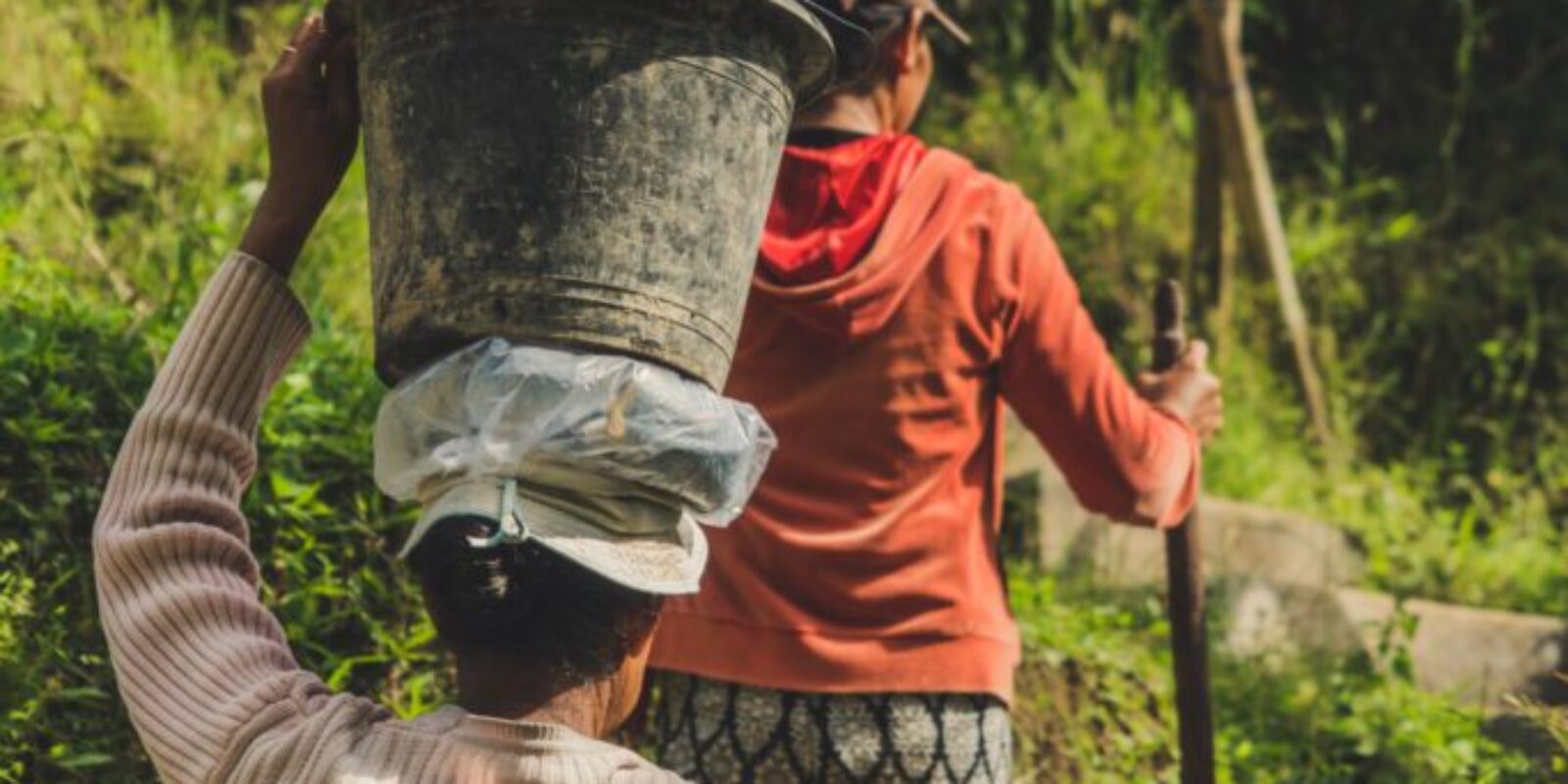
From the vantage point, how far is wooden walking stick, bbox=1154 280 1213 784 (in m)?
3.43

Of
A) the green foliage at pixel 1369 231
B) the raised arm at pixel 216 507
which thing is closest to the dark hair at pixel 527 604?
the raised arm at pixel 216 507

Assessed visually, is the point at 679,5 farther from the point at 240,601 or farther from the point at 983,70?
the point at 983,70

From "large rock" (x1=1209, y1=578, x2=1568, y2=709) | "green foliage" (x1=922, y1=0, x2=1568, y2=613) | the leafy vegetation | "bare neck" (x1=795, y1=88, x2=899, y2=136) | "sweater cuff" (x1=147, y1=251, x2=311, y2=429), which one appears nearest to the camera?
"sweater cuff" (x1=147, y1=251, x2=311, y2=429)

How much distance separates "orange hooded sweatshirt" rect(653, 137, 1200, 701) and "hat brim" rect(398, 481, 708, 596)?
92 cm

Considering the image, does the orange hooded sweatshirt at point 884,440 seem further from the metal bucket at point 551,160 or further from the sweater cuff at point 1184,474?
the metal bucket at point 551,160

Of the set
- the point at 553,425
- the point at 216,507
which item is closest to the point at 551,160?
the point at 553,425

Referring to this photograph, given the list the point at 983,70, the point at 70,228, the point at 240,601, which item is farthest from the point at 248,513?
the point at 983,70

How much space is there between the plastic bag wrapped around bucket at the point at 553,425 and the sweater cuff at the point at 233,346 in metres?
0.15

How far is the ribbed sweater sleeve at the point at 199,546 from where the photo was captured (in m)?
1.77

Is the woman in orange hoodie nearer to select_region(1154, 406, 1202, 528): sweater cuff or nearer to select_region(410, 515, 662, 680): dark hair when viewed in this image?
select_region(1154, 406, 1202, 528): sweater cuff

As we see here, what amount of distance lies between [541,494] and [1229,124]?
482 centimetres

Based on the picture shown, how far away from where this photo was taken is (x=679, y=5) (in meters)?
1.81

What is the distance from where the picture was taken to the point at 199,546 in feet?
5.98

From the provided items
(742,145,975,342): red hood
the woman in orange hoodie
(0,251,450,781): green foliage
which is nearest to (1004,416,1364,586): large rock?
(0,251,450,781): green foliage
